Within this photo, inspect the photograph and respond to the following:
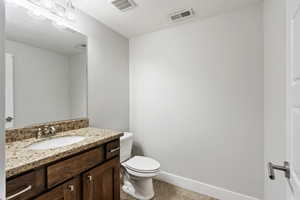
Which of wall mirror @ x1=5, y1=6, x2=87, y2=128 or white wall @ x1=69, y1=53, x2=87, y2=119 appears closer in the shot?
wall mirror @ x1=5, y1=6, x2=87, y2=128

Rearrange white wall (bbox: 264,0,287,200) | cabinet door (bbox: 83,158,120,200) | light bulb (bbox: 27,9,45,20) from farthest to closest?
light bulb (bbox: 27,9,45,20)
cabinet door (bbox: 83,158,120,200)
white wall (bbox: 264,0,287,200)

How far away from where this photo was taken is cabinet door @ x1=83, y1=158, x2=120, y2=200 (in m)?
1.11

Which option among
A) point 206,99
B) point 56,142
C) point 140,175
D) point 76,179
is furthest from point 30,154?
point 206,99

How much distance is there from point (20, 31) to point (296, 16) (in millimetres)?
1861

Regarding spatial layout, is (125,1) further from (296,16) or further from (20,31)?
(296,16)

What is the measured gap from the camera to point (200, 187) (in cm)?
189

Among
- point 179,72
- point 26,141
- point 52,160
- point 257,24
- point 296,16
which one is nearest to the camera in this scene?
point 296,16

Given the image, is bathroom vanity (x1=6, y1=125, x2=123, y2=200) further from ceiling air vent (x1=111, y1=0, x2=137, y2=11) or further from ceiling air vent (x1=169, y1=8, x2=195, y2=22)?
ceiling air vent (x1=169, y1=8, x2=195, y2=22)

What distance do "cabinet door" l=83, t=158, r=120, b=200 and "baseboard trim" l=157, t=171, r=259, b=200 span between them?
96 centimetres

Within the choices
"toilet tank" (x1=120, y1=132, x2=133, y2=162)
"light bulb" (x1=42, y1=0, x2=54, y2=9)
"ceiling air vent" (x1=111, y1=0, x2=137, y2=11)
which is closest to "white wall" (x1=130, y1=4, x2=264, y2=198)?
"toilet tank" (x1=120, y1=132, x2=133, y2=162)

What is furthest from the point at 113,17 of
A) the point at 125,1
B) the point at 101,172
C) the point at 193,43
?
the point at 101,172

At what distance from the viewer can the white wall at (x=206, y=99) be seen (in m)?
1.60

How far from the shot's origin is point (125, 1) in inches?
62.6

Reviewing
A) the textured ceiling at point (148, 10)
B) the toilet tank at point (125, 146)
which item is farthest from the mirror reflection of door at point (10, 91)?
the toilet tank at point (125, 146)
